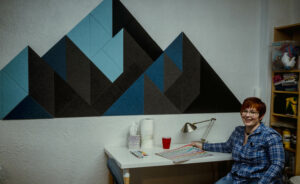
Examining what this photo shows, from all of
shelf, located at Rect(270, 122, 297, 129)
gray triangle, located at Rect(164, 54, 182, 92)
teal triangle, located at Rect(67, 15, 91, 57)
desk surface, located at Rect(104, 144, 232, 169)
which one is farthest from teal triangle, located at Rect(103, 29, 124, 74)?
shelf, located at Rect(270, 122, 297, 129)

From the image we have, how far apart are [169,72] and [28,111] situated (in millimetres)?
1409

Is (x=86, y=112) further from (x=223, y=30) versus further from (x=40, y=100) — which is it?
(x=223, y=30)

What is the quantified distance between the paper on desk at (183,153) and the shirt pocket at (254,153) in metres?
0.38

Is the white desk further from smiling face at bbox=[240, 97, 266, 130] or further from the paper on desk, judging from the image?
smiling face at bbox=[240, 97, 266, 130]

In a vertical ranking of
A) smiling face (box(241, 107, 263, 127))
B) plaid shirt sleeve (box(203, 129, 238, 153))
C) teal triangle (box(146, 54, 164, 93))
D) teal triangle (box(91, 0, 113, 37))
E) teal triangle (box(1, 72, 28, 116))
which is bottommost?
plaid shirt sleeve (box(203, 129, 238, 153))

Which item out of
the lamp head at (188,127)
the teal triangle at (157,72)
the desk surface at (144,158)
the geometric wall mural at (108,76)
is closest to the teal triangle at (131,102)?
the geometric wall mural at (108,76)

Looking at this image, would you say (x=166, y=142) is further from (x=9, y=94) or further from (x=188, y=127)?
(x=9, y=94)

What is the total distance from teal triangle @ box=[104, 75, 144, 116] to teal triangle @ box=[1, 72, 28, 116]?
0.79m

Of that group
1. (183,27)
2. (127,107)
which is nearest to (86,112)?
(127,107)

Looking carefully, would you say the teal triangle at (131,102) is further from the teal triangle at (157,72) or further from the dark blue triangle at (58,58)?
the dark blue triangle at (58,58)

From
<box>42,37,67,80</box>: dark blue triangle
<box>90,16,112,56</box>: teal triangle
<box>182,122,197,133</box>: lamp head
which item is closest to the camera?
<box>42,37,67,80</box>: dark blue triangle

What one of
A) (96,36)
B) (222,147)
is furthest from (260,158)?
(96,36)

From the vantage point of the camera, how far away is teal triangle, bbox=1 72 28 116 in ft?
7.98

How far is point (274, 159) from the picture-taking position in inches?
85.6
